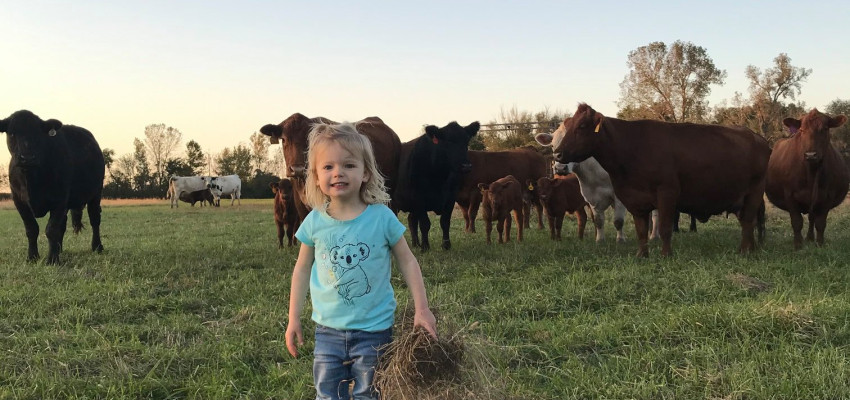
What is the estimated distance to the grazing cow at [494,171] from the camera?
42.0 feet

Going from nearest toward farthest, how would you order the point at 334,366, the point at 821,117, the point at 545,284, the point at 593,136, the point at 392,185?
the point at 334,366, the point at 545,284, the point at 593,136, the point at 821,117, the point at 392,185

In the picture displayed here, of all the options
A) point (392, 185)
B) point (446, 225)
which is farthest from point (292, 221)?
point (446, 225)

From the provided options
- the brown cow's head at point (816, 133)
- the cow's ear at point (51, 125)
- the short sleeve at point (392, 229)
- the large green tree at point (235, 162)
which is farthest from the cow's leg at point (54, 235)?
the large green tree at point (235, 162)

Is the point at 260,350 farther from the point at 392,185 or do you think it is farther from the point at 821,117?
the point at 821,117

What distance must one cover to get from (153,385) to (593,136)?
6088mm

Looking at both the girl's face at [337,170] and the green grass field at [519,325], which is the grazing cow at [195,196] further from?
the girl's face at [337,170]

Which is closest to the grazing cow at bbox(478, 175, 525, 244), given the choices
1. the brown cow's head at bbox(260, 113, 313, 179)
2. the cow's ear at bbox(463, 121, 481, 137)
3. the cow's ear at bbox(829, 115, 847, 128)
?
the cow's ear at bbox(463, 121, 481, 137)

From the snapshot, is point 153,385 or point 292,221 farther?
point 292,221

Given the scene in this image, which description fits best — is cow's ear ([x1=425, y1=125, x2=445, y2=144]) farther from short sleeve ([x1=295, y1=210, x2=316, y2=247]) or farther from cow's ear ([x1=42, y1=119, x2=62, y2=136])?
short sleeve ([x1=295, y1=210, x2=316, y2=247])

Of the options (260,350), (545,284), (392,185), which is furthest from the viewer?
(392,185)

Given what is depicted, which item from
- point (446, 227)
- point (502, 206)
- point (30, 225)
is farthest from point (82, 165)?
point (502, 206)

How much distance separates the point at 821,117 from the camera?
837 centimetres

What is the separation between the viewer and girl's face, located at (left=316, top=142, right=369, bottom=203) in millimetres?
2488

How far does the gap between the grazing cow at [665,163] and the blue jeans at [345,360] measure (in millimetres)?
5686
